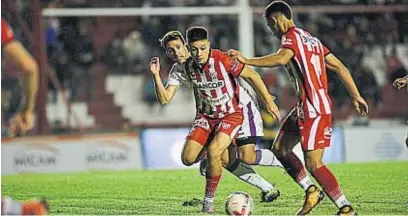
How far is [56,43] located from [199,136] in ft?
12.9

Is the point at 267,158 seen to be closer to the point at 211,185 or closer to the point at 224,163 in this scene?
the point at 224,163

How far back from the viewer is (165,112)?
34.3ft

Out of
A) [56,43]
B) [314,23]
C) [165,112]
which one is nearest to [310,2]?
[314,23]

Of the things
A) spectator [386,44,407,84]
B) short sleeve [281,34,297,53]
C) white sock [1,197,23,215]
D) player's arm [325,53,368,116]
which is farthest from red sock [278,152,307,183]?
spectator [386,44,407,84]

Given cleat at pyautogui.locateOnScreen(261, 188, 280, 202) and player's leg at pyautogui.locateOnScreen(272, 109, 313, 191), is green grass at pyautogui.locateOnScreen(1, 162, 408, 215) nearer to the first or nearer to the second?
cleat at pyautogui.locateOnScreen(261, 188, 280, 202)

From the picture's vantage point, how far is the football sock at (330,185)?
6195 millimetres

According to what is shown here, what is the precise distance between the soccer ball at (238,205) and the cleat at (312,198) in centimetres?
32

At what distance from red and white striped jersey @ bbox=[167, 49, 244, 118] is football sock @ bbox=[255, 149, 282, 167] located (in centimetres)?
35

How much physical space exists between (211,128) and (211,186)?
35cm

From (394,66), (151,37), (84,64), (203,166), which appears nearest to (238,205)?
(203,166)

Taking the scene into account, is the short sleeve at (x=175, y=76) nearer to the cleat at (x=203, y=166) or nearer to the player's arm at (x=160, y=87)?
the player's arm at (x=160, y=87)

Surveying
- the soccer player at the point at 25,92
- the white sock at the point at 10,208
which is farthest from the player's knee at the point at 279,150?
the white sock at the point at 10,208

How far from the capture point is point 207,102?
668 centimetres

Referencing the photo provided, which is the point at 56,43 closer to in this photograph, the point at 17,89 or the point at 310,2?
the point at 17,89
